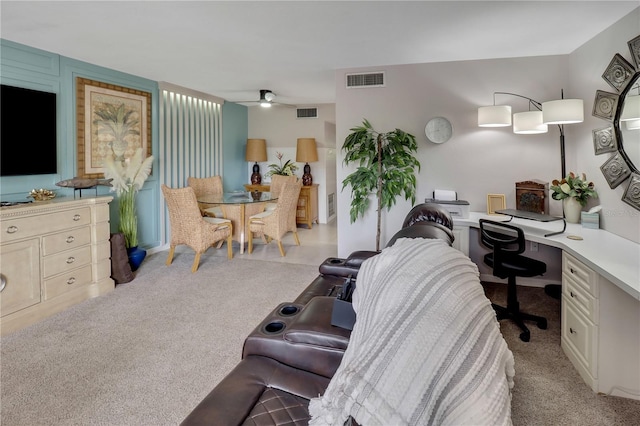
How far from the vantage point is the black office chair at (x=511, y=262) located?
101 inches

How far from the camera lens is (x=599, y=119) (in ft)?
9.34

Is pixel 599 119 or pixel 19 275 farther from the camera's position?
pixel 599 119

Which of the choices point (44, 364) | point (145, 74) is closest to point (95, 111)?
point (145, 74)

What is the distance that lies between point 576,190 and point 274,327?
9.42ft

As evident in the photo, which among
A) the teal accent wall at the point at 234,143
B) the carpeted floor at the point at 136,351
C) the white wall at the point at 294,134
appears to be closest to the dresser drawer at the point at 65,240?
the carpeted floor at the point at 136,351

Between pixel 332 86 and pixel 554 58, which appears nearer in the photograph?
pixel 554 58

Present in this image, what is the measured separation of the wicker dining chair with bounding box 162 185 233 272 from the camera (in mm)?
4016

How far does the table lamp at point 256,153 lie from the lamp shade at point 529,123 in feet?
15.4

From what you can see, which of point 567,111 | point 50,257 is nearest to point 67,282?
point 50,257

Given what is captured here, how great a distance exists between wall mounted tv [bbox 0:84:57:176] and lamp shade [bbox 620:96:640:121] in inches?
192

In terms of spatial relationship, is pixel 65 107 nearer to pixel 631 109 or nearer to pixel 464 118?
pixel 464 118

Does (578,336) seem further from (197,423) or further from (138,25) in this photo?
(138,25)

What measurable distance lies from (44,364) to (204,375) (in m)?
1.07

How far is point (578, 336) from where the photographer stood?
217 centimetres
